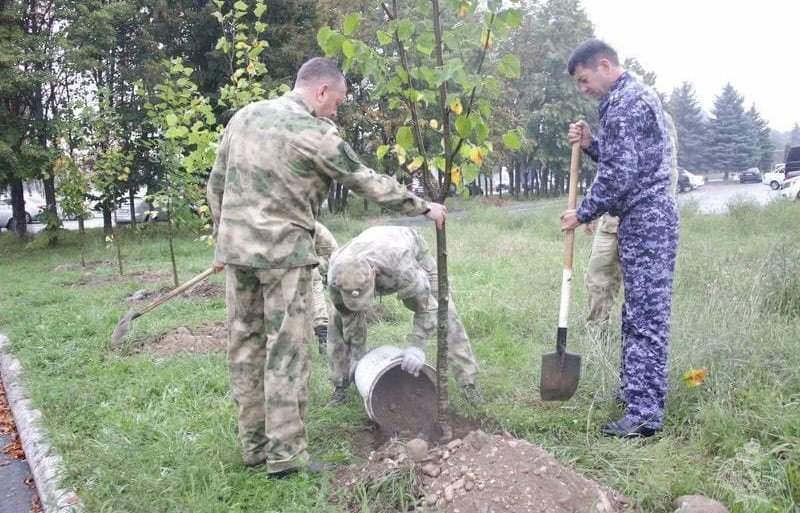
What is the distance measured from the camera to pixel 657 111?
3113 millimetres

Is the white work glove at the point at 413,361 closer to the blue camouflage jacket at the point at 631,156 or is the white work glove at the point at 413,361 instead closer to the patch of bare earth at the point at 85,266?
the blue camouflage jacket at the point at 631,156

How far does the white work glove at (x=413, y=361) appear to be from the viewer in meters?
3.32

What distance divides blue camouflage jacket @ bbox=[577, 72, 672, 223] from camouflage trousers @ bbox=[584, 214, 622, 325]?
112cm

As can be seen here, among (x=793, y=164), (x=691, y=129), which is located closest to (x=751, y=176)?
(x=691, y=129)

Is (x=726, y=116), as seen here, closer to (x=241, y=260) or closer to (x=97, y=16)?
(x=97, y=16)

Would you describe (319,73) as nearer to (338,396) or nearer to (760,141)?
(338,396)

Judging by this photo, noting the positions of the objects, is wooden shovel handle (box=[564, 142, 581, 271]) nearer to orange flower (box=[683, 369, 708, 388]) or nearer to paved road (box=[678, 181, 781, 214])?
orange flower (box=[683, 369, 708, 388])

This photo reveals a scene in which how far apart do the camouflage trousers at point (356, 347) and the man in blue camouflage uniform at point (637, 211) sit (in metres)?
0.91

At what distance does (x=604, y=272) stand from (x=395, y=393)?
1838 mm

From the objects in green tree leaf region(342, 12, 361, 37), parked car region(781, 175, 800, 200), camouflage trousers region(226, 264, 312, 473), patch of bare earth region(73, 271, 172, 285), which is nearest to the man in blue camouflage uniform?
green tree leaf region(342, 12, 361, 37)

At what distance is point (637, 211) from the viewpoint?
3137 mm

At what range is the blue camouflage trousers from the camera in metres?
3.11

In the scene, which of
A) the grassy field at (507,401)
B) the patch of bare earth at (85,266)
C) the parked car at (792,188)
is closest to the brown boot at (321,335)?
the grassy field at (507,401)

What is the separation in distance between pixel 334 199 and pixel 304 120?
20.3m
